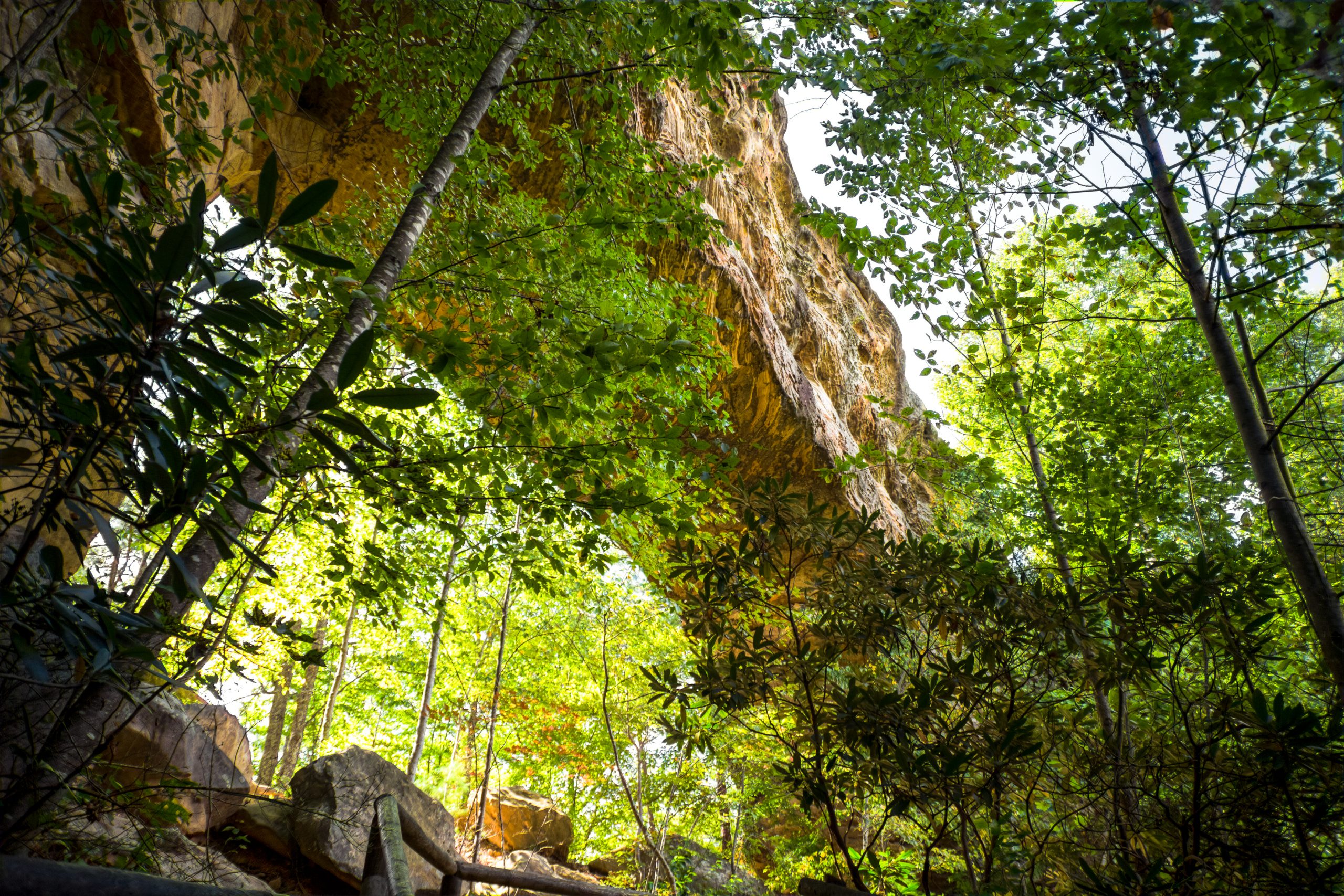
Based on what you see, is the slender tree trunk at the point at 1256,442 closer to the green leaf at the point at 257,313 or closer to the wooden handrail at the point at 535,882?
the wooden handrail at the point at 535,882

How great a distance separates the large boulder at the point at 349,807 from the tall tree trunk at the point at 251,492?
157 cm

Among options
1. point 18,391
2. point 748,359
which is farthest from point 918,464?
point 748,359

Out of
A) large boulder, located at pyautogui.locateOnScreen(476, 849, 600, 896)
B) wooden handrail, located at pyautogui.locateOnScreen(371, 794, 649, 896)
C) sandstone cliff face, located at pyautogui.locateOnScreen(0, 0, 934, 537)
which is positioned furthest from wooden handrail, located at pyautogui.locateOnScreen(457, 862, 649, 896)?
large boulder, located at pyautogui.locateOnScreen(476, 849, 600, 896)

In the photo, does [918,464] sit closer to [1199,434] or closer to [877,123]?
[877,123]

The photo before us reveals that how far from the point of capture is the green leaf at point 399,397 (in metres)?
0.90

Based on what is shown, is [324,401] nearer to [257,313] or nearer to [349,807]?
[257,313]

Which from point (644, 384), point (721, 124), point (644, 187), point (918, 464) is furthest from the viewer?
point (721, 124)

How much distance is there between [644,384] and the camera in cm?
374

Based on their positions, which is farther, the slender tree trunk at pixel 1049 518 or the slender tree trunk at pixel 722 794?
the slender tree trunk at pixel 722 794

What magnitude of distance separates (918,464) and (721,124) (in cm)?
961

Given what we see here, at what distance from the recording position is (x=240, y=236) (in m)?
0.87

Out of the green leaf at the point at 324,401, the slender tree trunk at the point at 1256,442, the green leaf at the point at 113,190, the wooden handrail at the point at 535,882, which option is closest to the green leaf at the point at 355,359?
the green leaf at the point at 324,401

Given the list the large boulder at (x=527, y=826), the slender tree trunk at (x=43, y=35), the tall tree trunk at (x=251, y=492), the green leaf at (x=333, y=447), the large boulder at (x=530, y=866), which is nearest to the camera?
the green leaf at (x=333, y=447)

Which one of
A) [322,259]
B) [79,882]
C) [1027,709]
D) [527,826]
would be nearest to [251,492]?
[322,259]
